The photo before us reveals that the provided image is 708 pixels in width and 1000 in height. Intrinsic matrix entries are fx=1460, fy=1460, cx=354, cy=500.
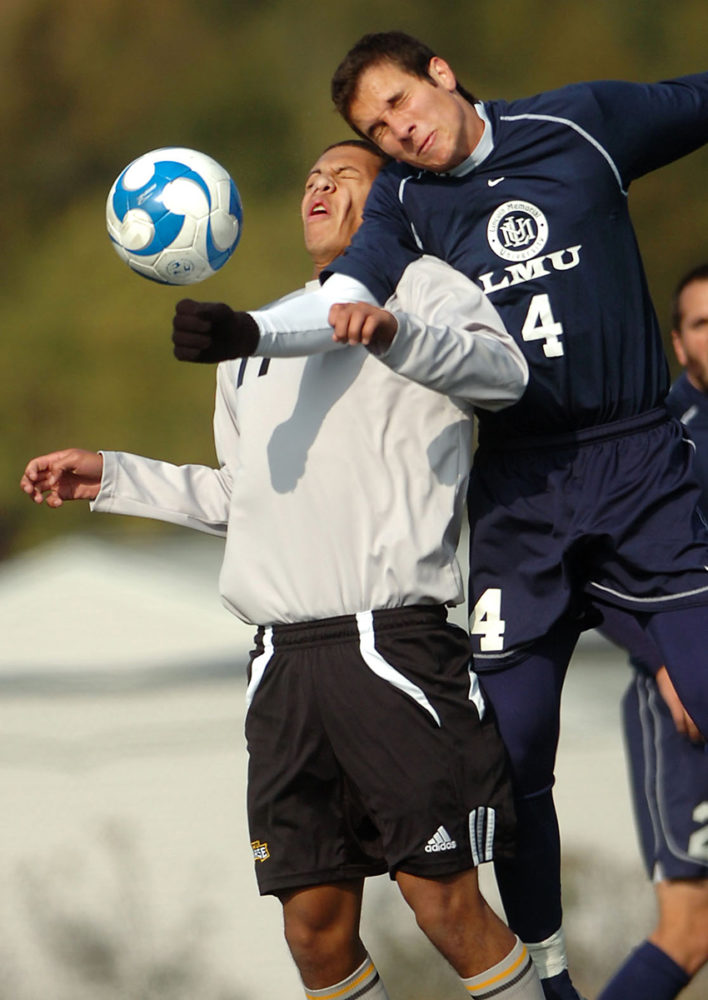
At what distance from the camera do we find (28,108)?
891cm

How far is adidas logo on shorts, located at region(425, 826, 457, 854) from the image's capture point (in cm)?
217

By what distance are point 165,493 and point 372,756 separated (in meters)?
0.64

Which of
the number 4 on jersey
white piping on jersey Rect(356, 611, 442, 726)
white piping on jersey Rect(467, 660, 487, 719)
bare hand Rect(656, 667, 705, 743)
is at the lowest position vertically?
bare hand Rect(656, 667, 705, 743)

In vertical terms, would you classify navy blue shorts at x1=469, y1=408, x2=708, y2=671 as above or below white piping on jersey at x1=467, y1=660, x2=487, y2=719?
above

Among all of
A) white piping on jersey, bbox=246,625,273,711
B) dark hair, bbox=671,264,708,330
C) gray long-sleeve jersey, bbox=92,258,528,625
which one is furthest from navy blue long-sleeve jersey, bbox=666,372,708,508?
white piping on jersey, bbox=246,625,273,711

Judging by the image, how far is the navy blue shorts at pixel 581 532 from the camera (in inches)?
90.6

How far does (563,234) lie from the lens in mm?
2334

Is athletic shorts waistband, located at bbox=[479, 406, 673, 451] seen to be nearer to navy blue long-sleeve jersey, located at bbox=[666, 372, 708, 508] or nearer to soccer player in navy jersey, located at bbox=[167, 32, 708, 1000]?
soccer player in navy jersey, located at bbox=[167, 32, 708, 1000]

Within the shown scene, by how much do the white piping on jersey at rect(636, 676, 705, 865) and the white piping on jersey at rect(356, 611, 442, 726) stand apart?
72 centimetres

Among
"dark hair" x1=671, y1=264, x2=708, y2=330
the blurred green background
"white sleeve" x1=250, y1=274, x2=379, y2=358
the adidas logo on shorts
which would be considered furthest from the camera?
the blurred green background

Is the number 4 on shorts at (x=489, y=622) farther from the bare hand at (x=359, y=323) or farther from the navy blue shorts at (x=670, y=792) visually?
the bare hand at (x=359, y=323)

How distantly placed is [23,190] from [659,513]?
7.26 m

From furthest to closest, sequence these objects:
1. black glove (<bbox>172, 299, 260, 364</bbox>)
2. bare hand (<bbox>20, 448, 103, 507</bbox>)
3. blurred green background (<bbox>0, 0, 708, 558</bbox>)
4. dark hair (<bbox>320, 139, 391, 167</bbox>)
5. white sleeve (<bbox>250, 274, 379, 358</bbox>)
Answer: blurred green background (<bbox>0, 0, 708, 558</bbox>) < dark hair (<bbox>320, 139, 391, 167</bbox>) < bare hand (<bbox>20, 448, 103, 507</bbox>) < white sleeve (<bbox>250, 274, 379, 358</bbox>) < black glove (<bbox>172, 299, 260, 364</bbox>)

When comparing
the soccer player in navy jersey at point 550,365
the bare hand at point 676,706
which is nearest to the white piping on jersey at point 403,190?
the soccer player in navy jersey at point 550,365
